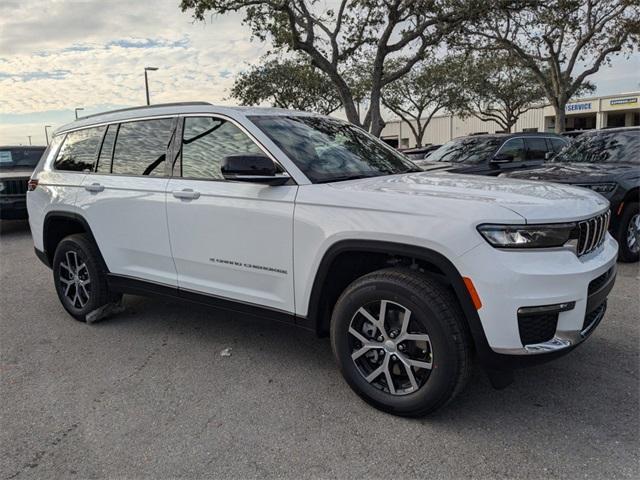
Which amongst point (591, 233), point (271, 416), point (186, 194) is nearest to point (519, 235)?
point (591, 233)

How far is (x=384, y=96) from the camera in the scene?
1442 inches

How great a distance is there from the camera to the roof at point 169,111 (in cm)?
382

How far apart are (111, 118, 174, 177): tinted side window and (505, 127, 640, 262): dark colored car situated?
473cm

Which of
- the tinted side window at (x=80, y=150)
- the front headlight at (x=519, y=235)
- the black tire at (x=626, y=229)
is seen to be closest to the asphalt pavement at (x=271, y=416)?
the front headlight at (x=519, y=235)

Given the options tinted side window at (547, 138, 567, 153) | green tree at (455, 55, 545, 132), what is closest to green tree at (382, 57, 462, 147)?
green tree at (455, 55, 545, 132)

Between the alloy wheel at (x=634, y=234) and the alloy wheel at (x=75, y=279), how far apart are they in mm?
6226

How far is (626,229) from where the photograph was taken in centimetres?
651

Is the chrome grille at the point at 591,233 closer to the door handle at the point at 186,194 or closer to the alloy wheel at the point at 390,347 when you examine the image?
the alloy wheel at the point at 390,347

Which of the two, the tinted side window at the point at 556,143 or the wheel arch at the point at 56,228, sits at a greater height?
the tinted side window at the point at 556,143

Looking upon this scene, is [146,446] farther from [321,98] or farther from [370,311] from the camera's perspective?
[321,98]

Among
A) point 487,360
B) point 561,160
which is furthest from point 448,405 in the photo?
point 561,160

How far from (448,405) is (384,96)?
1398 inches

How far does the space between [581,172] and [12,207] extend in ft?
32.5

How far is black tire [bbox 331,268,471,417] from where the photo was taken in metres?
2.75
